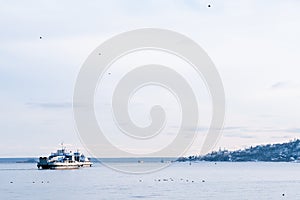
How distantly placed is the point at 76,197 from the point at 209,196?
22085 mm

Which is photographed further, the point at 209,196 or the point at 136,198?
the point at 209,196

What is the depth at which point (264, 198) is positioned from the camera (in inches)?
3718

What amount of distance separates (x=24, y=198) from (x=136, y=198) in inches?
755

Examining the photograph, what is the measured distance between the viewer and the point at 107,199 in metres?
91.1

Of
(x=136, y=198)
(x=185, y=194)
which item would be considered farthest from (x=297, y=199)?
(x=136, y=198)

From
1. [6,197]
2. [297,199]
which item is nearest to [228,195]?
[297,199]

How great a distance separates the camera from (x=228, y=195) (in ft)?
328

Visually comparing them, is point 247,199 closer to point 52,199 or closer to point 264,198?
point 264,198

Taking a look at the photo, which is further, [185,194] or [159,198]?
[185,194]

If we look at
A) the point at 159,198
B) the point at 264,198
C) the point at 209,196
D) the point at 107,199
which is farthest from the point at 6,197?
the point at 264,198

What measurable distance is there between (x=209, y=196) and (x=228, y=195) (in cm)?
337

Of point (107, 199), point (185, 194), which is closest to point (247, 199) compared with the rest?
point (185, 194)

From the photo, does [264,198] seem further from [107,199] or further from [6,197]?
[6,197]

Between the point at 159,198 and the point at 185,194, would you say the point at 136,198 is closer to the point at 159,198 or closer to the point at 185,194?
the point at 159,198
